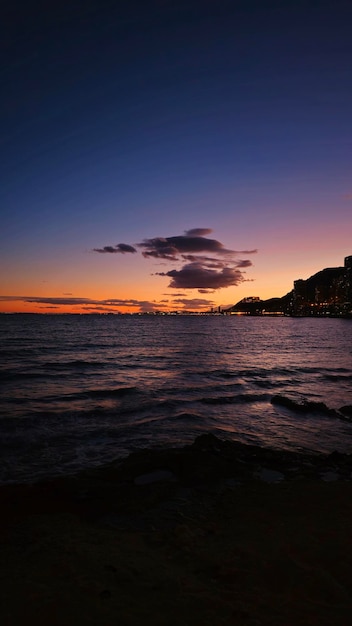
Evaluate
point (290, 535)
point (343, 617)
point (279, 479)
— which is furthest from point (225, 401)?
point (343, 617)

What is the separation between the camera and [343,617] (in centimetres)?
463

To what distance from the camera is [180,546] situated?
21.5 feet

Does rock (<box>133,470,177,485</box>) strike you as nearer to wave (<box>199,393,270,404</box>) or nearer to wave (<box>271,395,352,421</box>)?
wave (<box>199,393,270,404</box>)

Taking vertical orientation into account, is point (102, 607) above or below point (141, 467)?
above

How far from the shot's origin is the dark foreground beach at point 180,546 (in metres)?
4.76

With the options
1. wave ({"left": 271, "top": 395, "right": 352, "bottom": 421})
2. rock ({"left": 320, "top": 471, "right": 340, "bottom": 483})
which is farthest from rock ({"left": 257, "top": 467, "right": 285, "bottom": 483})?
wave ({"left": 271, "top": 395, "right": 352, "bottom": 421})

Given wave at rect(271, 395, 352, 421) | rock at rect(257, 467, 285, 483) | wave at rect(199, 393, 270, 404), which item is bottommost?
wave at rect(199, 393, 270, 404)

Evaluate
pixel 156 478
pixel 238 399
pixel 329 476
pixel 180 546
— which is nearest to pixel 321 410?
pixel 238 399

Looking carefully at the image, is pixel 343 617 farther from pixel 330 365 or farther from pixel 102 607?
pixel 330 365

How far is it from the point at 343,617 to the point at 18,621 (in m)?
4.27

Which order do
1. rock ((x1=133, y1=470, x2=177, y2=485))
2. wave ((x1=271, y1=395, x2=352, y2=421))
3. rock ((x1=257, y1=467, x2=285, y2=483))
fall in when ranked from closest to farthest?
rock ((x1=133, y1=470, x2=177, y2=485)), rock ((x1=257, y1=467, x2=285, y2=483)), wave ((x1=271, y1=395, x2=352, y2=421))

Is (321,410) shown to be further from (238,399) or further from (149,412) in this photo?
(149,412)

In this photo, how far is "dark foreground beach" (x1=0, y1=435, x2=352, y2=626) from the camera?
476cm

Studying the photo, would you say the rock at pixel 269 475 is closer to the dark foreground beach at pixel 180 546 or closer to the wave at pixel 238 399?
the dark foreground beach at pixel 180 546
